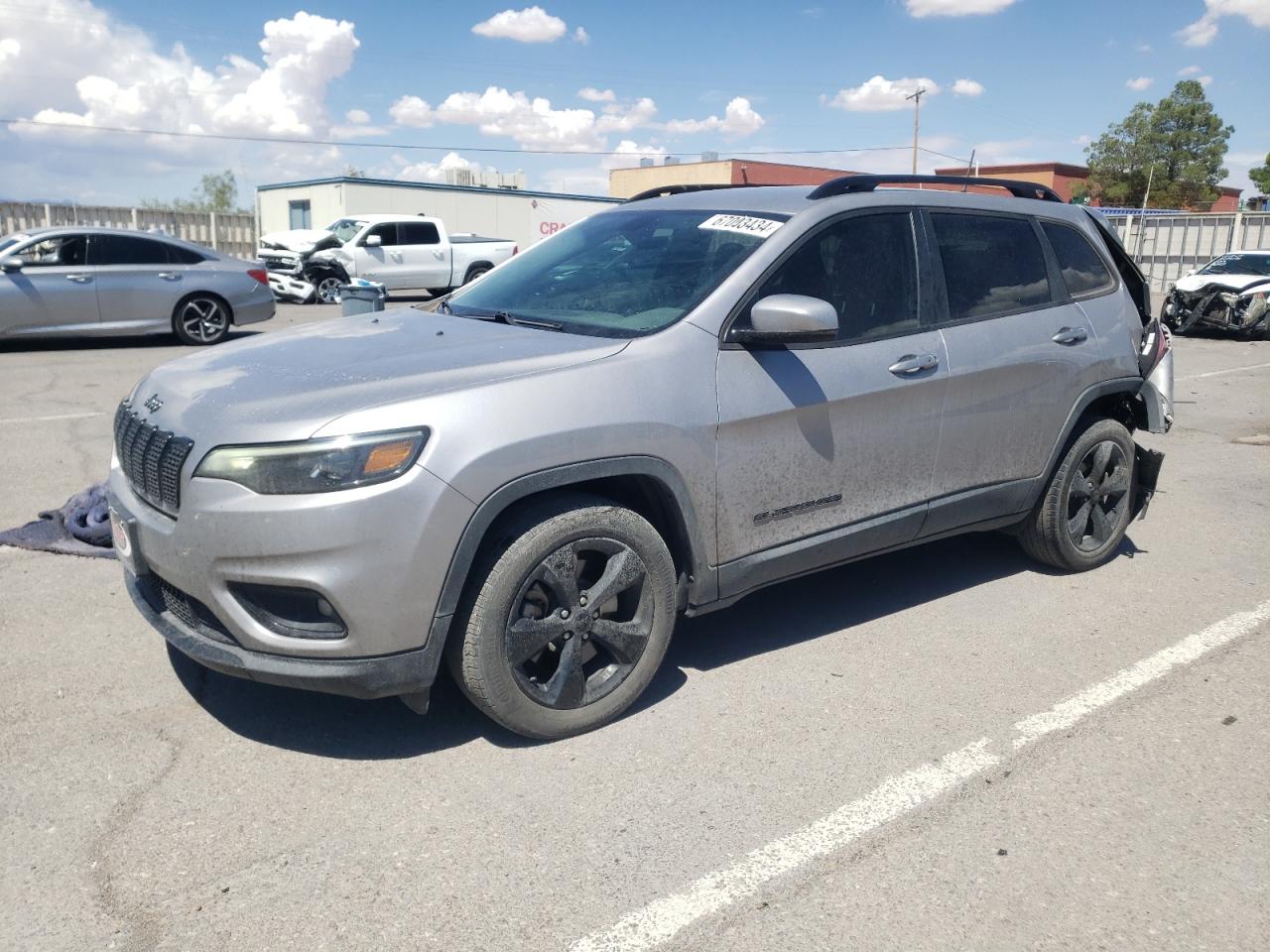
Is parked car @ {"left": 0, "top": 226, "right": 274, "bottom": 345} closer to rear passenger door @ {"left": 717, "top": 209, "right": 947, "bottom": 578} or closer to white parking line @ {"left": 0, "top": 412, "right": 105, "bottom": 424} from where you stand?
white parking line @ {"left": 0, "top": 412, "right": 105, "bottom": 424}

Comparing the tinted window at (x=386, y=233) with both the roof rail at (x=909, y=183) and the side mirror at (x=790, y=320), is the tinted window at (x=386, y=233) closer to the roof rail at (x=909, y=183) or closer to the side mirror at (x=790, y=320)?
the roof rail at (x=909, y=183)

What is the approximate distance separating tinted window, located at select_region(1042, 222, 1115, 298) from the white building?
86.2 feet

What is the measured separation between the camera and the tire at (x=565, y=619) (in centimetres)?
324

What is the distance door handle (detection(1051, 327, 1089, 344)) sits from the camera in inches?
191

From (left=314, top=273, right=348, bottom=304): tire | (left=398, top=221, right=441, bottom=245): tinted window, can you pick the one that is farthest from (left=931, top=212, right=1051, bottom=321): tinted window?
(left=398, top=221, right=441, bottom=245): tinted window

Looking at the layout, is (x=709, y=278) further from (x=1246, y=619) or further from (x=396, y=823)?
(x=1246, y=619)

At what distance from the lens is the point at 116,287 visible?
13.0 meters

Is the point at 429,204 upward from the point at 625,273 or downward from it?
upward

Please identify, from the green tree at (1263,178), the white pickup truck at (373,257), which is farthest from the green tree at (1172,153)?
the white pickup truck at (373,257)

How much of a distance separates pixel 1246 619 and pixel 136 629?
4.81 metres

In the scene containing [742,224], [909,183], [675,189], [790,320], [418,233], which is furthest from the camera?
[418,233]

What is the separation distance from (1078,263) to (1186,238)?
2391 cm

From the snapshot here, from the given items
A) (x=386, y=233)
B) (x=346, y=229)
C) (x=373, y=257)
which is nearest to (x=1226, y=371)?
(x=373, y=257)

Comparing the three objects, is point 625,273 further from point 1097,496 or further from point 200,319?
point 200,319
